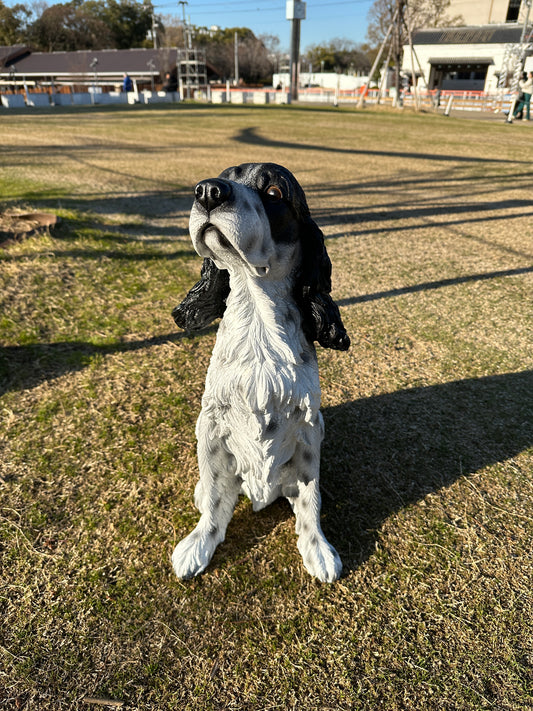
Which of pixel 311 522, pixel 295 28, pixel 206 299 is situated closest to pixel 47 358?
pixel 206 299

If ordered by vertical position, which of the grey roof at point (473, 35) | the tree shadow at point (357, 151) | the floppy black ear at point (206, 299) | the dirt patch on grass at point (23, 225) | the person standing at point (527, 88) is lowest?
the dirt patch on grass at point (23, 225)

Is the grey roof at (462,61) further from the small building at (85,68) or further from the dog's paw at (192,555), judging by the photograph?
the dog's paw at (192,555)

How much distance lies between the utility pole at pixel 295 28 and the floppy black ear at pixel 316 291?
1817 inches

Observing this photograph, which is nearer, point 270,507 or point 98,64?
point 270,507

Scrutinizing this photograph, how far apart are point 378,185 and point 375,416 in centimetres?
843

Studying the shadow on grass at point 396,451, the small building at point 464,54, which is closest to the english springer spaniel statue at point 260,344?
the shadow on grass at point 396,451

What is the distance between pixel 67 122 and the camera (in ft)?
67.4

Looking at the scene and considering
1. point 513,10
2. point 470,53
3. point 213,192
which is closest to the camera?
point 213,192

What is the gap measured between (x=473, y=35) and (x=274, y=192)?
202 feet

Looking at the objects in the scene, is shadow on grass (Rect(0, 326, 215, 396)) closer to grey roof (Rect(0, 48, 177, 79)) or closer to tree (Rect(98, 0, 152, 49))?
grey roof (Rect(0, 48, 177, 79))

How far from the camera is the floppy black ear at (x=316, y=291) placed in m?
1.68

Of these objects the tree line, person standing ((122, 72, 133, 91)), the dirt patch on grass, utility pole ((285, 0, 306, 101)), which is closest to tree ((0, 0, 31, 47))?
the tree line

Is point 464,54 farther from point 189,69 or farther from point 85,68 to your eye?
point 85,68

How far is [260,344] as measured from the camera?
169cm
